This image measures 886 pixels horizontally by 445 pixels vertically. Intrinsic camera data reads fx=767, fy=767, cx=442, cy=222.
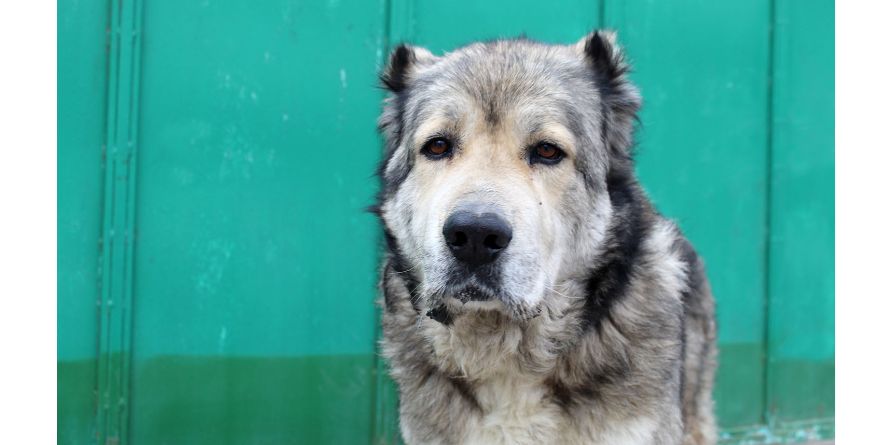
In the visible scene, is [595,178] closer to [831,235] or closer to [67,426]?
[67,426]

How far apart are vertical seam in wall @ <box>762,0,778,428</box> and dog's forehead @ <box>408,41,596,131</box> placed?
3140mm

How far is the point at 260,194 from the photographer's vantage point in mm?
4664

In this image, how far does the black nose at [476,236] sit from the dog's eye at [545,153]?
52 centimetres

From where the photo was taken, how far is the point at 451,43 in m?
5.05

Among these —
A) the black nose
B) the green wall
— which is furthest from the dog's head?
the green wall

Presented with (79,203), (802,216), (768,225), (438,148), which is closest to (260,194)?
(79,203)

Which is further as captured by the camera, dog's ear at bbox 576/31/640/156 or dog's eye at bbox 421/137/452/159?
dog's ear at bbox 576/31/640/156

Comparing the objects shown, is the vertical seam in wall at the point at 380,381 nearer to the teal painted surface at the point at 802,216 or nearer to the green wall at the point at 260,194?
A: the green wall at the point at 260,194

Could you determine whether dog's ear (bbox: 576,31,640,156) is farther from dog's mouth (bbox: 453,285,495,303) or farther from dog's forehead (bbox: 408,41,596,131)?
dog's mouth (bbox: 453,285,495,303)

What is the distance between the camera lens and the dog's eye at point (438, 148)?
3035 mm

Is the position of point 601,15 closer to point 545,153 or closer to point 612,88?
point 612,88

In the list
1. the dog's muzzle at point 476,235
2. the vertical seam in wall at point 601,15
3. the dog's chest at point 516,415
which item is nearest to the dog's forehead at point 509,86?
the dog's muzzle at point 476,235

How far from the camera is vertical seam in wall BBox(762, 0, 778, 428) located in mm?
5797

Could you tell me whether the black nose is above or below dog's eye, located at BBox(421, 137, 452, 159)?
below
